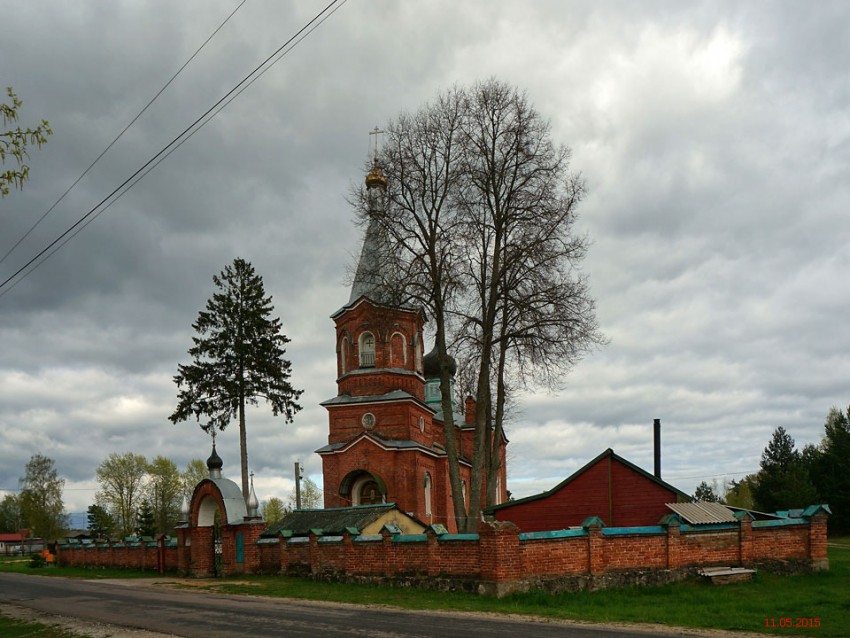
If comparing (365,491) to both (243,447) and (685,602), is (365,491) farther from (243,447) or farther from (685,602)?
(685,602)

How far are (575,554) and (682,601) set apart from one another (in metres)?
2.53

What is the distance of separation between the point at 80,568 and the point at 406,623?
30.5 m

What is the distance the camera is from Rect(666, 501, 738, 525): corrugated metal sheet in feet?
64.5

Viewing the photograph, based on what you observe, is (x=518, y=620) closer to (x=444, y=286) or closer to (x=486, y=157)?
(x=444, y=286)

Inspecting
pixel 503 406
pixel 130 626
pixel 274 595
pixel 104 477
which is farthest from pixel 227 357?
pixel 104 477

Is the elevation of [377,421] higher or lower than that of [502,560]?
higher

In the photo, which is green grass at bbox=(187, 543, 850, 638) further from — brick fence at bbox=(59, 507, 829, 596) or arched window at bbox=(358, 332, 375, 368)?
arched window at bbox=(358, 332, 375, 368)

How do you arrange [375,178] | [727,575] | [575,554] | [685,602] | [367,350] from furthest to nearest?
[367,350] → [375,178] → [727,575] → [575,554] → [685,602]

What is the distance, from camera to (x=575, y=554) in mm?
17484

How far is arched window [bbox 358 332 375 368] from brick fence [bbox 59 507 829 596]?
15.4 meters

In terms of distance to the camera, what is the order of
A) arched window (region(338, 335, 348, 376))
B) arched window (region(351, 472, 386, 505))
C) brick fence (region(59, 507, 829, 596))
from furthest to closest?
arched window (region(338, 335, 348, 376)) < arched window (region(351, 472, 386, 505)) < brick fence (region(59, 507, 829, 596))

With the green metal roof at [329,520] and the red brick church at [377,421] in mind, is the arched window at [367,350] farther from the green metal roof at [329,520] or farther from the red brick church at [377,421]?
the green metal roof at [329,520]
